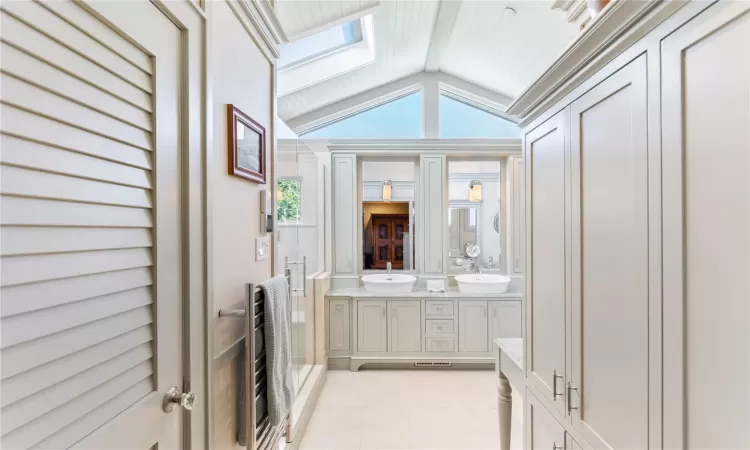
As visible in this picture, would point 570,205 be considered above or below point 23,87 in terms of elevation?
below

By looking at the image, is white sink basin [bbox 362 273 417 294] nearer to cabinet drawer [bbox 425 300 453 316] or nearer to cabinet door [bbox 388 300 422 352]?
cabinet door [bbox 388 300 422 352]

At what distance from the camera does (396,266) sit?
3.88 meters

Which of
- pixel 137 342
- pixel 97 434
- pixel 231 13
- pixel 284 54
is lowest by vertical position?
pixel 97 434

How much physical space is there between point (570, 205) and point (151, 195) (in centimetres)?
122

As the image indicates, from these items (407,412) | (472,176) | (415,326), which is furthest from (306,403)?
(472,176)

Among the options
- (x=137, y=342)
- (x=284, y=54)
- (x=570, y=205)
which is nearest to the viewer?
(x=137, y=342)

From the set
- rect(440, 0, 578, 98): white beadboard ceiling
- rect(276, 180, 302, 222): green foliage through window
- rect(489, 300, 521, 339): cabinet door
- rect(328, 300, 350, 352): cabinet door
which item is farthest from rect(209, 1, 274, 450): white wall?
rect(489, 300, 521, 339): cabinet door

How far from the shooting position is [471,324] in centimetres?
343

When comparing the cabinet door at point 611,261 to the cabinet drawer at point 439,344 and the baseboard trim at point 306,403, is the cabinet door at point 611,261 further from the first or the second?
the cabinet drawer at point 439,344

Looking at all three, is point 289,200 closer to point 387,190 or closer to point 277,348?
point 277,348

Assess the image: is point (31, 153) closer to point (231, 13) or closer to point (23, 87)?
point (23, 87)

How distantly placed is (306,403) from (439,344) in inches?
57.2

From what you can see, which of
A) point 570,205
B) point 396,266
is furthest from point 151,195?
point 396,266

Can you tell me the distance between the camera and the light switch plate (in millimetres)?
1565
